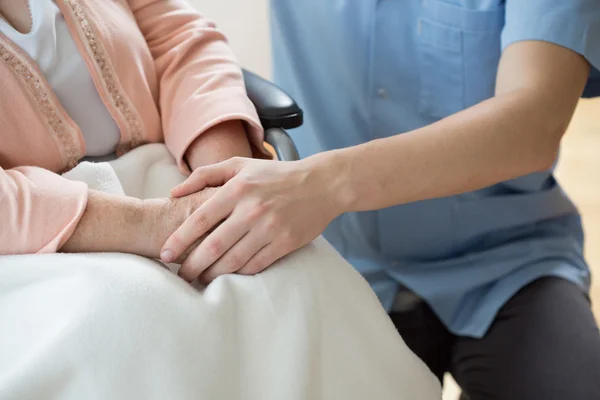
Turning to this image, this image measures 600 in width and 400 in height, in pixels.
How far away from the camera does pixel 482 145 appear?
0.86 m

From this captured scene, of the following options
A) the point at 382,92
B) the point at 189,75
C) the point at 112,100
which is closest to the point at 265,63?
the point at 382,92

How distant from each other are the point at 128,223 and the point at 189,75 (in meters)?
0.29

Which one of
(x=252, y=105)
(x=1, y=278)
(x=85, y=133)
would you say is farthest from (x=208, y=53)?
(x=1, y=278)

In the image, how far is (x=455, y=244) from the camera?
1.13m

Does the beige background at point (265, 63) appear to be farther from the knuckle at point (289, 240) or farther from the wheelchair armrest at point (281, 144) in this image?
the knuckle at point (289, 240)

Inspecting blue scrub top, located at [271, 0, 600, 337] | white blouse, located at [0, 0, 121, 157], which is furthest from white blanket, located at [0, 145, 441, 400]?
blue scrub top, located at [271, 0, 600, 337]

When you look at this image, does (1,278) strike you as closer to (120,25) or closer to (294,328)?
(294,328)

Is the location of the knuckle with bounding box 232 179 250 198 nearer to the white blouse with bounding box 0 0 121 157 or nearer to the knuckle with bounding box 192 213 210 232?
the knuckle with bounding box 192 213 210 232

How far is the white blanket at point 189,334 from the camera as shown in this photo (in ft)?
1.91

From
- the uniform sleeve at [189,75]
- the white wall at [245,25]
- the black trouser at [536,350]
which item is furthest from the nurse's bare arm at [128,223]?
the white wall at [245,25]

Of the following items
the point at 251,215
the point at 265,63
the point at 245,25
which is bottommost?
the point at 265,63

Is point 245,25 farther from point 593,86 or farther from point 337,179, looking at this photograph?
point 337,179

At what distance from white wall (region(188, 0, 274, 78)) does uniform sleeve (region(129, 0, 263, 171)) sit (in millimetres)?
1015

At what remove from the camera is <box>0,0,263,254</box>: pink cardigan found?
0.70 m
